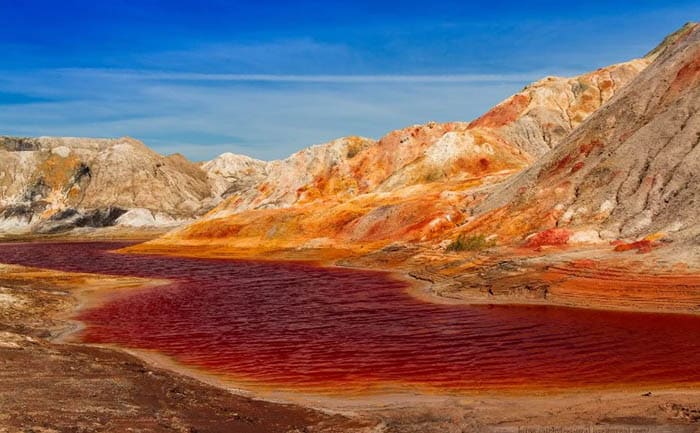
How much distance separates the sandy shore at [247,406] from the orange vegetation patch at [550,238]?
102ft

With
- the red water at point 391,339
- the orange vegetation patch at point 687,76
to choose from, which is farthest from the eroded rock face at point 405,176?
the red water at point 391,339

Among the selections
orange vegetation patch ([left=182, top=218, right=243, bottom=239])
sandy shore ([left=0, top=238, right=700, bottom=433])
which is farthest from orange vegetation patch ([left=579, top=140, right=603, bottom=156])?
orange vegetation patch ([left=182, top=218, right=243, bottom=239])

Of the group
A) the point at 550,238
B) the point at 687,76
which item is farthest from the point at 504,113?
the point at 550,238

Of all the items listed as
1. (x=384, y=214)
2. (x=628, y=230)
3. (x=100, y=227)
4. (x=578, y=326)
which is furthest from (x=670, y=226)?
(x=100, y=227)

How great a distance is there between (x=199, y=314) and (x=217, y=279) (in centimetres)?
2217

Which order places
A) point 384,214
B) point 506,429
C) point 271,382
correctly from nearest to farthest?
point 506,429
point 271,382
point 384,214

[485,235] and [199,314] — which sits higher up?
[485,235]

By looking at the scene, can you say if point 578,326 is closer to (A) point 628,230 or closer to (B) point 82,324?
(A) point 628,230

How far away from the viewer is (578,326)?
1210 inches

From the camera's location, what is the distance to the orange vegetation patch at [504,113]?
13185 cm

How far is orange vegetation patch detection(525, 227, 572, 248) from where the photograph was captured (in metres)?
49.2

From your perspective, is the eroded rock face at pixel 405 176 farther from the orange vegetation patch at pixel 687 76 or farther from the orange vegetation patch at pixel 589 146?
the orange vegetation patch at pixel 687 76

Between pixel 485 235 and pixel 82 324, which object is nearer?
pixel 82 324

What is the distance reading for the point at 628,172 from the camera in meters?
53.1
